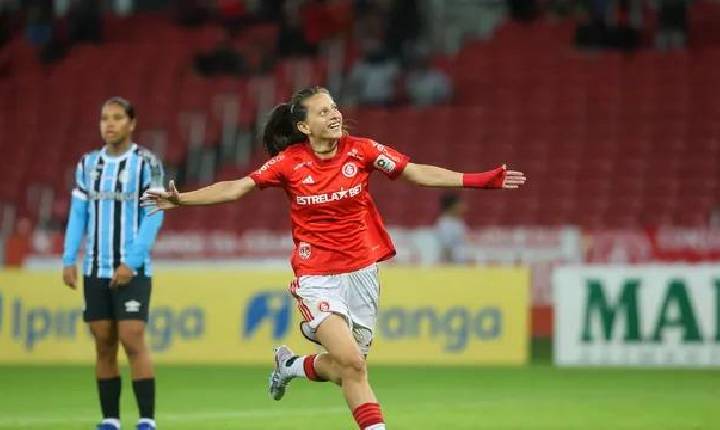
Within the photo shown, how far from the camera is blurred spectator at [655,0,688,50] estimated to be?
24469 millimetres

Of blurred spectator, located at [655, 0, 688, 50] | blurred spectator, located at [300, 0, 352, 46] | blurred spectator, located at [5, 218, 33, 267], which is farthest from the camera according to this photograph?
blurred spectator, located at [300, 0, 352, 46]

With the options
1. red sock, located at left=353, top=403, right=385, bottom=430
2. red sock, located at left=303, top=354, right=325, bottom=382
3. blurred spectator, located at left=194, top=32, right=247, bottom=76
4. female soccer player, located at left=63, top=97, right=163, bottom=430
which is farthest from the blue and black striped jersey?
blurred spectator, located at left=194, top=32, right=247, bottom=76

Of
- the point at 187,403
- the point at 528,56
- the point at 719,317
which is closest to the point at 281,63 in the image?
the point at 528,56

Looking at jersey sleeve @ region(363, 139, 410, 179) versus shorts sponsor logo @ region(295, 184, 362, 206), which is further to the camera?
jersey sleeve @ region(363, 139, 410, 179)

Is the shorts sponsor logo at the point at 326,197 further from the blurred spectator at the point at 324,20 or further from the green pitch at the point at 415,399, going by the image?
the blurred spectator at the point at 324,20

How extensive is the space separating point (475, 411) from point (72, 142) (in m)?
15.3

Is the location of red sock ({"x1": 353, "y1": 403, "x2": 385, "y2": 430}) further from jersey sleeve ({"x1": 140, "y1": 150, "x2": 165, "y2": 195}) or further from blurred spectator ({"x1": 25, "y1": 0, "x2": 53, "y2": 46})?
blurred spectator ({"x1": 25, "y1": 0, "x2": 53, "y2": 46})

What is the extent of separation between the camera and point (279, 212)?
76.2 ft

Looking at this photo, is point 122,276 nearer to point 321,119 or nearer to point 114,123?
point 114,123

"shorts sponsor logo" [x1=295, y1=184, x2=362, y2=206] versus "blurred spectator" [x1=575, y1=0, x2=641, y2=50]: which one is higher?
"blurred spectator" [x1=575, y1=0, x2=641, y2=50]

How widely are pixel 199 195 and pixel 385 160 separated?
3.27ft

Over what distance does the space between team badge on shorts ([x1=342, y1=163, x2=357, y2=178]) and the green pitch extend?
8.19 ft

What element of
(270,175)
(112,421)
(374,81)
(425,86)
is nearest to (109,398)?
(112,421)

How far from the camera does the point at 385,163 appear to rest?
26.7 ft
